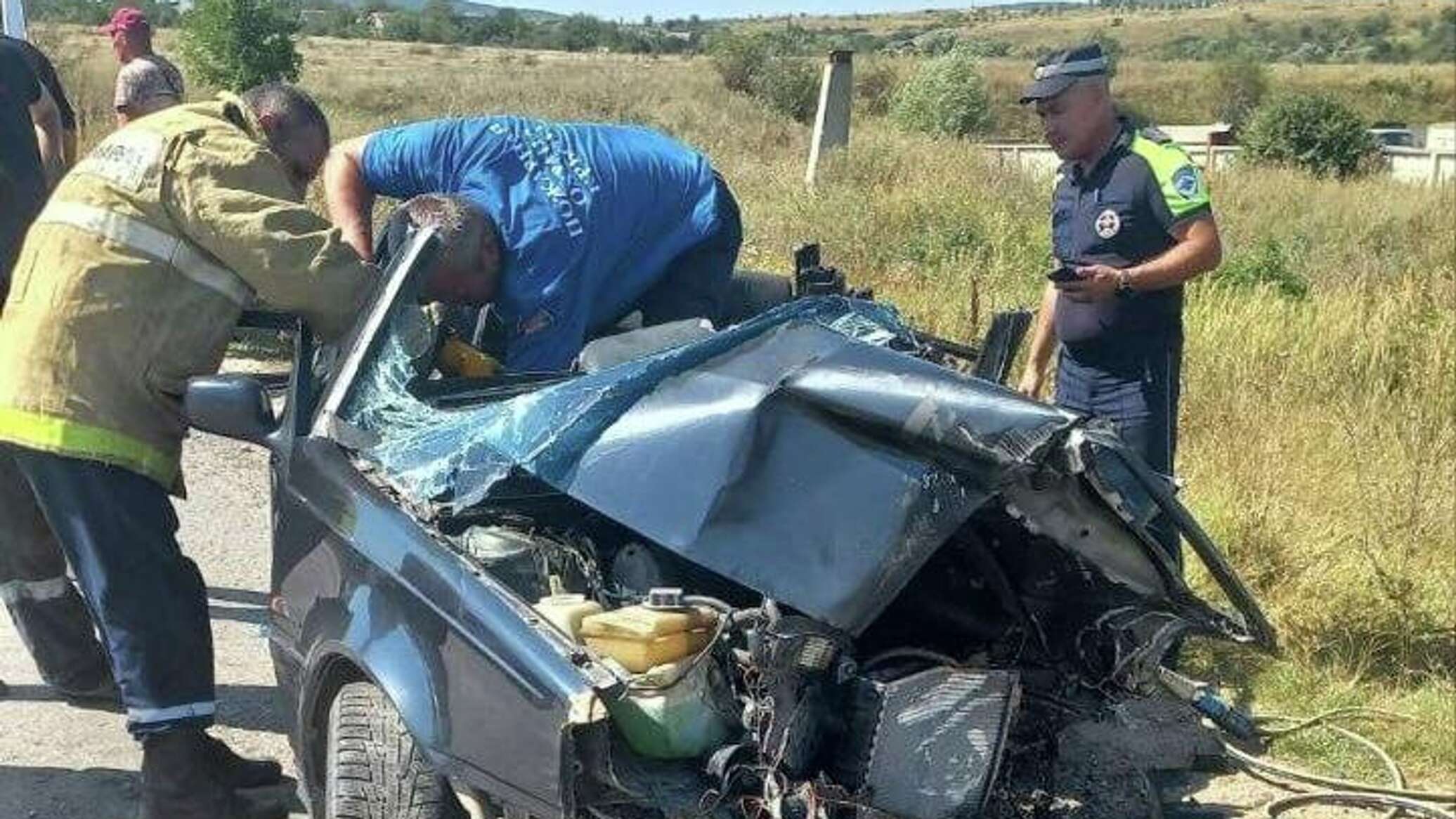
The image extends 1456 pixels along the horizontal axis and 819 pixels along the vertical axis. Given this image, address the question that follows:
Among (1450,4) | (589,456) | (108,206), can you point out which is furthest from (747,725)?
(1450,4)

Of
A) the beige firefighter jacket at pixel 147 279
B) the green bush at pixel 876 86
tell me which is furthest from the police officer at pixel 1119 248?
the green bush at pixel 876 86

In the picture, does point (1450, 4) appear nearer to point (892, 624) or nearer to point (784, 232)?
point (784, 232)

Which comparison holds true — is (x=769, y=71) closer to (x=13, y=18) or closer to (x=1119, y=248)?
(x=13, y=18)

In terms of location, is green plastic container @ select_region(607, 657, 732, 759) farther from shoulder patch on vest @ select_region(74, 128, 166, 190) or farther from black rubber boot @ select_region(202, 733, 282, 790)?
shoulder patch on vest @ select_region(74, 128, 166, 190)

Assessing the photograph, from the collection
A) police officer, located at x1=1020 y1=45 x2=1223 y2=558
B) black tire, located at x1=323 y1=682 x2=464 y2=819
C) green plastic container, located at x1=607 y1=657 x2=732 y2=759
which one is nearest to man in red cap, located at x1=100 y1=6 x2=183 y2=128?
police officer, located at x1=1020 y1=45 x2=1223 y2=558

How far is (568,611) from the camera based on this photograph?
2.64 meters

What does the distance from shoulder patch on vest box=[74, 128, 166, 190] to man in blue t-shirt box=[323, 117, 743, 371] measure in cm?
86

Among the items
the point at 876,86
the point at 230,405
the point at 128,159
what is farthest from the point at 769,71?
the point at 230,405

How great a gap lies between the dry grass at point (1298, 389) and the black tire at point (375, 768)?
2845 millimetres

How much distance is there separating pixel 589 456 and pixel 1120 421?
2.25 m

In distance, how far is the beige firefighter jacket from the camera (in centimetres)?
325

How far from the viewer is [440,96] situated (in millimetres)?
31328

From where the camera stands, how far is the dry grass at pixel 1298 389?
4.92m

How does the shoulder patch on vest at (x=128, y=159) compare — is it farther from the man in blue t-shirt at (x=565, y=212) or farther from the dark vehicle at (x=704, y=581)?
the man in blue t-shirt at (x=565, y=212)
